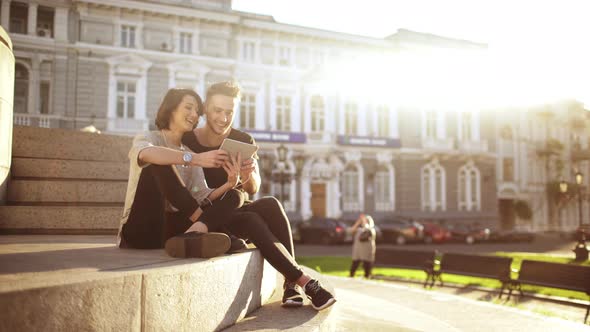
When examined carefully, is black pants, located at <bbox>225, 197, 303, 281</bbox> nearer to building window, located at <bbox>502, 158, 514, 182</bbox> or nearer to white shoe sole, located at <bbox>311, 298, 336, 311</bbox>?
white shoe sole, located at <bbox>311, 298, 336, 311</bbox>

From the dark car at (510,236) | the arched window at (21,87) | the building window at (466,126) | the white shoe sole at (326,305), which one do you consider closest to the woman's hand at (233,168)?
the white shoe sole at (326,305)

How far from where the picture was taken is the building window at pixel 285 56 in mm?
31766

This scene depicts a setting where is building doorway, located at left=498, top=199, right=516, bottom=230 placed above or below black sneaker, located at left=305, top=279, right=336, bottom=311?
below

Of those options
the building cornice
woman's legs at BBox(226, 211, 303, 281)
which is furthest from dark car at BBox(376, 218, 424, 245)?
woman's legs at BBox(226, 211, 303, 281)

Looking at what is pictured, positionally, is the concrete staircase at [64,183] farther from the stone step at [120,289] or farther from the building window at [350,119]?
the building window at [350,119]

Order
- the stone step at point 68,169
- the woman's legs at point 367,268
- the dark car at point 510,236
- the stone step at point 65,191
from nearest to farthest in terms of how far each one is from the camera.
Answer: the stone step at point 65,191 < the stone step at point 68,169 < the woman's legs at point 367,268 < the dark car at point 510,236

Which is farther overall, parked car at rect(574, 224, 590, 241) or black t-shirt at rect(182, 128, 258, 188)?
parked car at rect(574, 224, 590, 241)

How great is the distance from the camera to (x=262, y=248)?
141 inches

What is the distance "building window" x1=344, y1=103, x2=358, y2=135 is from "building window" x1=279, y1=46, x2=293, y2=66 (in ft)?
15.5

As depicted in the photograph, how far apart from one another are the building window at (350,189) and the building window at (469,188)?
27.5 ft

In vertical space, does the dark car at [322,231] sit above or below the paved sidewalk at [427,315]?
below

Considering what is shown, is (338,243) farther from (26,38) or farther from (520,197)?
(520,197)

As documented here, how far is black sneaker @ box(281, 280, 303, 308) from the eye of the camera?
3.66m

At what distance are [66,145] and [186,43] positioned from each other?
24.2m
